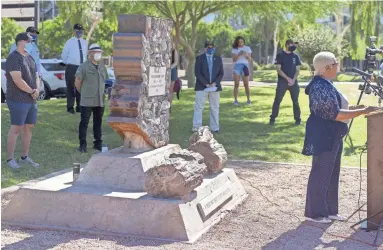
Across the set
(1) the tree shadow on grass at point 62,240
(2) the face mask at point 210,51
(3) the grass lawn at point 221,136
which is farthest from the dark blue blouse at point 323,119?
(2) the face mask at point 210,51

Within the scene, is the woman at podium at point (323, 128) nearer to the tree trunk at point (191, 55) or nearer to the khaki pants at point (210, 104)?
the khaki pants at point (210, 104)

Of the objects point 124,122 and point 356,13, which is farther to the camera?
point 356,13

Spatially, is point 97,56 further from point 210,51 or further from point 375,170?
point 375,170

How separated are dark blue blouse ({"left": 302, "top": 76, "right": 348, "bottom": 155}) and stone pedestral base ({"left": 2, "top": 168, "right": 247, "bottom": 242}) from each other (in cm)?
117

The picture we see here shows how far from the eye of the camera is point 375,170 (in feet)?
21.1

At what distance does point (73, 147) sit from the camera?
11.0 meters

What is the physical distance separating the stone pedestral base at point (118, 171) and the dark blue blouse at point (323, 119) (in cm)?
164

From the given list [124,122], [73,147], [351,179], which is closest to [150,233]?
[124,122]

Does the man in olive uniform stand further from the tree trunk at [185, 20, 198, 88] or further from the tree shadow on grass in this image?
the tree trunk at [185, 20, 198, 88]

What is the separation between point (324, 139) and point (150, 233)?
1809 millimetres

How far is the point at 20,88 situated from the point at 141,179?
2615 millimetres

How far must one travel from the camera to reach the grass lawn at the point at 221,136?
998 centimetres

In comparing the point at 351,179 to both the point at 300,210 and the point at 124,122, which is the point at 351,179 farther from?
the point at 124,122

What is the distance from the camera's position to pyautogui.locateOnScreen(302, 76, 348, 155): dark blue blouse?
6.27 metres
